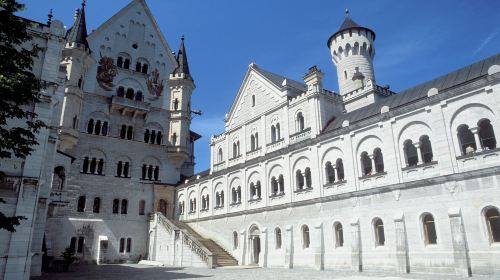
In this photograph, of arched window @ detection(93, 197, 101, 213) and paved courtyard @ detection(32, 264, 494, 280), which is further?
arched window @ detection(93, 197, 101, 213)

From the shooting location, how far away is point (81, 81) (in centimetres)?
4372

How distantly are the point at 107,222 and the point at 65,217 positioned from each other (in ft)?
15.1

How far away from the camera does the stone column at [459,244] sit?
60.7ft

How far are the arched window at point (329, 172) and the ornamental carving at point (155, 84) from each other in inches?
1193

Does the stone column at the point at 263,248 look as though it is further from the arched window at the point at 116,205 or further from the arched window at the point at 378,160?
the arched window at the point at 116,205

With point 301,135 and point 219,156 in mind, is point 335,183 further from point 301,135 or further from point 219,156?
point 219,156

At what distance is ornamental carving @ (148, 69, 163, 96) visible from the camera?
50000 millimetres

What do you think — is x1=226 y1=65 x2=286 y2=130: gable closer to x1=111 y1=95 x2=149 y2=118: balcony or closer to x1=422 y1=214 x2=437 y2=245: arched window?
x1=111 y1=95 x2=149 y2=118: balcony

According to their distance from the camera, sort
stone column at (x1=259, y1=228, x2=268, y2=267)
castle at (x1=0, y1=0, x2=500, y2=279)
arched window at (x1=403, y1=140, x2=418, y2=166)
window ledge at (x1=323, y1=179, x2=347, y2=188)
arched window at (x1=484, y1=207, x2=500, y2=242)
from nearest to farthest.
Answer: arched window at (x1=484, y1=207, x2=500, y2=242) → castle at (x1=0, y1=0, x2=500, y2=279) → arched window at (x1=403, y1=140, x2=418, y2=166) → window ledge at (x1=323, y1=179, x2=347, y2=188) → stone column at (x1=259, y1=228, x2=268, y2=267)

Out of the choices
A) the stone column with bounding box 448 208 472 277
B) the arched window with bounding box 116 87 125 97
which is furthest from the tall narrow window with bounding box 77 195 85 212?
the stone column with bounding box 448 208 472 277

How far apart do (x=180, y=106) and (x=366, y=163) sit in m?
30.7

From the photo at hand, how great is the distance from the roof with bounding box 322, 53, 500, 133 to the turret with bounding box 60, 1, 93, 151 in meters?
28.9

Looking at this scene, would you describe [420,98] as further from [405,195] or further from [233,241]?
[233,241]

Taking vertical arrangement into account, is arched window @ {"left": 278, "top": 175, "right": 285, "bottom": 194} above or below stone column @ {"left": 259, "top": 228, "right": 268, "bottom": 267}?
above
